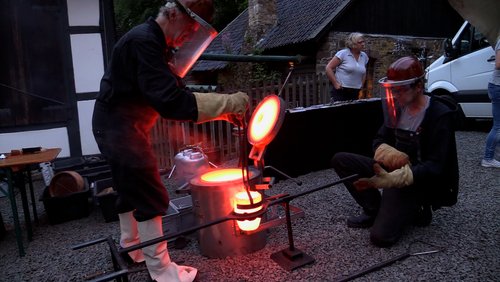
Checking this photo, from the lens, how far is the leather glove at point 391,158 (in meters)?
2.89

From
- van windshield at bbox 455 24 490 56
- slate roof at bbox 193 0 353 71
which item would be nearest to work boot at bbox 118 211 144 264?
van windshield at bbox 455 24 490 56

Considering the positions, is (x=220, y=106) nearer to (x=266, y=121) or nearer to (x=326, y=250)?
(x=266, y=121)

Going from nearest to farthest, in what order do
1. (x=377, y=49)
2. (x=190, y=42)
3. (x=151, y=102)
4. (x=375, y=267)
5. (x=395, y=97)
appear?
1. (x=151, y=102)
2. (x=190, y=42)
3. (x=375, y=267)
4. (x=395, y=97)
5. (x=377, y=49)

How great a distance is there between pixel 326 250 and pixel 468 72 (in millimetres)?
6448

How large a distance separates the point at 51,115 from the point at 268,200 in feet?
15.6

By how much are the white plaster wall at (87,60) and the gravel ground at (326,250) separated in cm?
266

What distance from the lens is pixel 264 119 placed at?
240 centimetres

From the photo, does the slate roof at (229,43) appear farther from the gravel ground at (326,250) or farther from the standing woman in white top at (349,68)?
the gravel ground at (326,250)

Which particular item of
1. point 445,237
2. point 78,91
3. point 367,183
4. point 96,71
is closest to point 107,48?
point 96,71

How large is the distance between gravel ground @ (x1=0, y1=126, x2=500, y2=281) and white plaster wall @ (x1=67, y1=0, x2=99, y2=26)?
11.1 feet

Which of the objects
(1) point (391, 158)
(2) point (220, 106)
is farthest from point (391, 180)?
(2) point (220, 106)

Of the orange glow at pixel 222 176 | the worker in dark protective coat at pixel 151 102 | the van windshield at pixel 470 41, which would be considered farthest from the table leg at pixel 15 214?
the van windshield at pixel 470 41

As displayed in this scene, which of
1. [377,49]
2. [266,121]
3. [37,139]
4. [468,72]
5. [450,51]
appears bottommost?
[37,139]

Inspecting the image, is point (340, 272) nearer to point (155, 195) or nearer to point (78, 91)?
point (155, 195)
